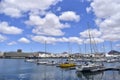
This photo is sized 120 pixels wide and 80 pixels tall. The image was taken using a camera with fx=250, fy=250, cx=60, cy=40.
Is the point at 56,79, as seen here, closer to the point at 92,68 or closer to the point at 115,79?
the point at 115,79

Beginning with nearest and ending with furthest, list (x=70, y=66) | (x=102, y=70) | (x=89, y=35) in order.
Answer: (x=102, y=70)
(x=89, y=35)
(x=70, y=66)

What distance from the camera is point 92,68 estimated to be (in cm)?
8925

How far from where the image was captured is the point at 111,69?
3772 inches

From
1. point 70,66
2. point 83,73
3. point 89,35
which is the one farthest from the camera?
point 70,66

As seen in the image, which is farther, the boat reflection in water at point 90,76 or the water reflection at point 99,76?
the boat reflection in water at point 90,76

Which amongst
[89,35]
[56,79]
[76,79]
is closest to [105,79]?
[76,79]

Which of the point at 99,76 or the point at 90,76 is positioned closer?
the point at 99,76

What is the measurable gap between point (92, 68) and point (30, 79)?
27219 millimetres

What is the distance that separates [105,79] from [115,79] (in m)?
2.65

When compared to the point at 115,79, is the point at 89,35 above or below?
above

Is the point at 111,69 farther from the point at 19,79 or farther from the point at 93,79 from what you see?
the point at 19,79

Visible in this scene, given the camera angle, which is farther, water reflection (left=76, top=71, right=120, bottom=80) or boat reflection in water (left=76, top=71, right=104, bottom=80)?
boat reflection in water (left=76, top=71, right=104, bottom=80)

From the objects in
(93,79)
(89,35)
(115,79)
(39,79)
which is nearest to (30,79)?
(39,79)

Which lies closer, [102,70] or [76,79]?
[76,79]
